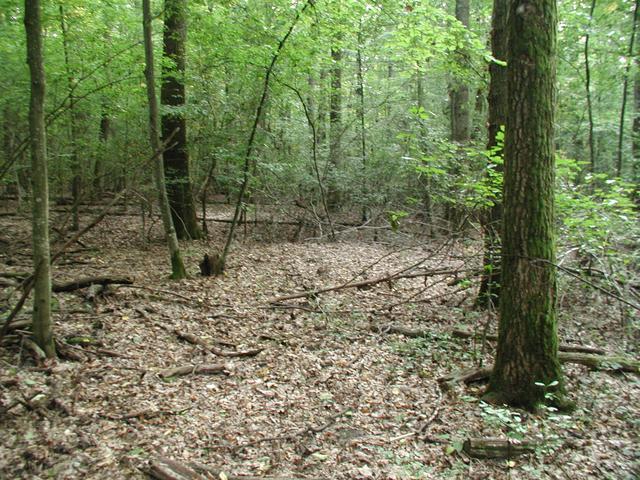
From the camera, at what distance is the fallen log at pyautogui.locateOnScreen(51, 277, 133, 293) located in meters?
6.43

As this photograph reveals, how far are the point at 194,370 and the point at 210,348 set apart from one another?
63cm

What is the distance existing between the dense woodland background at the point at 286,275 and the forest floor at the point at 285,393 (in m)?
0.03

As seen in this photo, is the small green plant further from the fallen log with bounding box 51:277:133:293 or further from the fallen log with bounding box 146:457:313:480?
the fallen log with bounding box 51:277:133:293

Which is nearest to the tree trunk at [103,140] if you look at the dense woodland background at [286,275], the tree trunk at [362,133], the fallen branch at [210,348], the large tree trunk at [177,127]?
the dense woodland background at [286,275]

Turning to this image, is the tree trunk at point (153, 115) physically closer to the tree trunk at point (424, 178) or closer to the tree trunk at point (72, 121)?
the tree trunk at point (72, 121)

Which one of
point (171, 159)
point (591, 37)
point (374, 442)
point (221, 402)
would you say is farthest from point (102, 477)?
point (591, 37)

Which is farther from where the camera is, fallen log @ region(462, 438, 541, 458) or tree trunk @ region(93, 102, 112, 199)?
tree trunk @ region(93, 102, 112, 199)

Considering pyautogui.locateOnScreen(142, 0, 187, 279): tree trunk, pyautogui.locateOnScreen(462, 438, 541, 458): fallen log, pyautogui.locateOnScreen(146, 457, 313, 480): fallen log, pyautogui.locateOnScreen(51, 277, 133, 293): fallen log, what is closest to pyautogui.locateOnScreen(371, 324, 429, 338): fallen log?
pyautogui.locateOnScreen(462, 438, 541, 458): fallen log

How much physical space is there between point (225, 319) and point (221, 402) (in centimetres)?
228

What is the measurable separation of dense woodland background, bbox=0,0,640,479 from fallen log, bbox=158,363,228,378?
24 mm

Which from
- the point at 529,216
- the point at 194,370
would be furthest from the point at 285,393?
the point at 529,216

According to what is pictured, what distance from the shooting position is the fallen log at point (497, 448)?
3594 mm

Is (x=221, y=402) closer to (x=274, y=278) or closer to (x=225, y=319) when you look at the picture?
(x=225, y=319)

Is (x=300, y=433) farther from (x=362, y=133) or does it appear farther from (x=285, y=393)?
(x=362, y=133)
